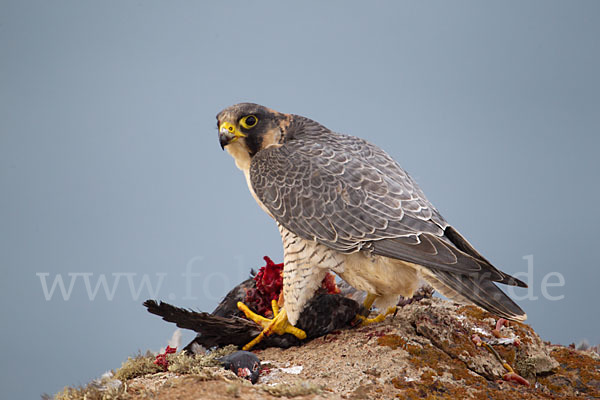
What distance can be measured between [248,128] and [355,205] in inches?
43.9

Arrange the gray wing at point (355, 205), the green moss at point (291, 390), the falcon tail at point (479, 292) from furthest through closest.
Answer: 1. the gray wing at point (355, 205)
2. the falcon tail at point (479, 292)
3. the green moss at point (291, 390)

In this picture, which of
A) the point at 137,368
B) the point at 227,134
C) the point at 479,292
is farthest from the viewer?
the point at 227,134

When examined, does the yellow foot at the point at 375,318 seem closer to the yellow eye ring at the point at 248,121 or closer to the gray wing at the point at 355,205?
the gray wing at the point at 355,205

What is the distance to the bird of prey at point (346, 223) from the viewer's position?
3.47 m

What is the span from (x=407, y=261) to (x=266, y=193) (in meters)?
1.19

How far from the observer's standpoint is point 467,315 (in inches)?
183

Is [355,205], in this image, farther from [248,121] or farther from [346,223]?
[248,121]

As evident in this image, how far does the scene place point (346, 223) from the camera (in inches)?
147

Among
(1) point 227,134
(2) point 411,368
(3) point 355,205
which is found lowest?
(2) point 411,368

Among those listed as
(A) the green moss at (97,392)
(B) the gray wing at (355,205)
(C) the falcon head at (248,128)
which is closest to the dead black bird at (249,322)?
(B) the gray wing at (355,205)

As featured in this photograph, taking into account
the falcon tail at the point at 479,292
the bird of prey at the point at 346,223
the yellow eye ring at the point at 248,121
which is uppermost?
the yellow eye ring at the point at 248,121

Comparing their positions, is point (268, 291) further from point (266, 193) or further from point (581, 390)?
point (581, 390)

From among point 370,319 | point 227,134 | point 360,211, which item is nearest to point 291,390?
point 360,211

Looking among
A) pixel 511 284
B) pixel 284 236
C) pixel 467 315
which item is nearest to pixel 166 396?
pixel 284 236
